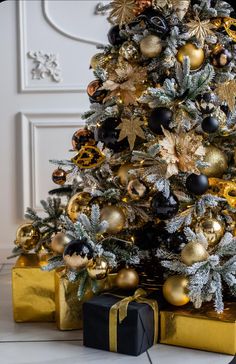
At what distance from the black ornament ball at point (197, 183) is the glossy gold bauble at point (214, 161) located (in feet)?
0.30

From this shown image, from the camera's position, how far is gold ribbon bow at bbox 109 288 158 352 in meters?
1.25

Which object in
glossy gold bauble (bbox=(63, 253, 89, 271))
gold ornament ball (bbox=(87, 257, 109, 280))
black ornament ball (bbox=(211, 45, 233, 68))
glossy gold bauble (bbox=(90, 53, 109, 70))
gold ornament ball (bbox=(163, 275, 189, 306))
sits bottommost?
gold ornament ball (bbox=(163, 275, 189, 306))

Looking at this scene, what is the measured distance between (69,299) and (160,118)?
0.50m

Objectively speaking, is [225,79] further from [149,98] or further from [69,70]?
[69,70]

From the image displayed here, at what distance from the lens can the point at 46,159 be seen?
2.73 metres

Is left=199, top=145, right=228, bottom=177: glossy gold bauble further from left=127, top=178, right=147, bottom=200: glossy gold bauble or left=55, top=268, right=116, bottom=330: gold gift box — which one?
left=55, top=268, right=116, bottom=330: gold gift box

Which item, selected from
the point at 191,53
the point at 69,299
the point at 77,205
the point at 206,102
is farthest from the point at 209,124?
the point at 69,299

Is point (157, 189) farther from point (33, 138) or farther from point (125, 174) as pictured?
point (33, 138)

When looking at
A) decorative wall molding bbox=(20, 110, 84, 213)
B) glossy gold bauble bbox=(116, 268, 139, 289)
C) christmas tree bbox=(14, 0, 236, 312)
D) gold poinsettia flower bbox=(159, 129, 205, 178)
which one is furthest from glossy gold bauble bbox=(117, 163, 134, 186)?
decorative wall molding bbox=(20, 110, 84, 213)

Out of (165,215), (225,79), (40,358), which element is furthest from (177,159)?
(40,358)

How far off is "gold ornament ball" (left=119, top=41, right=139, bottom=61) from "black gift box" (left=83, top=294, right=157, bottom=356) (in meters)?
0.60

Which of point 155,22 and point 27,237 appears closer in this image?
point 155,22

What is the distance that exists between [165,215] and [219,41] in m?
0.48

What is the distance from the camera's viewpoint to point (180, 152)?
1.34 m
